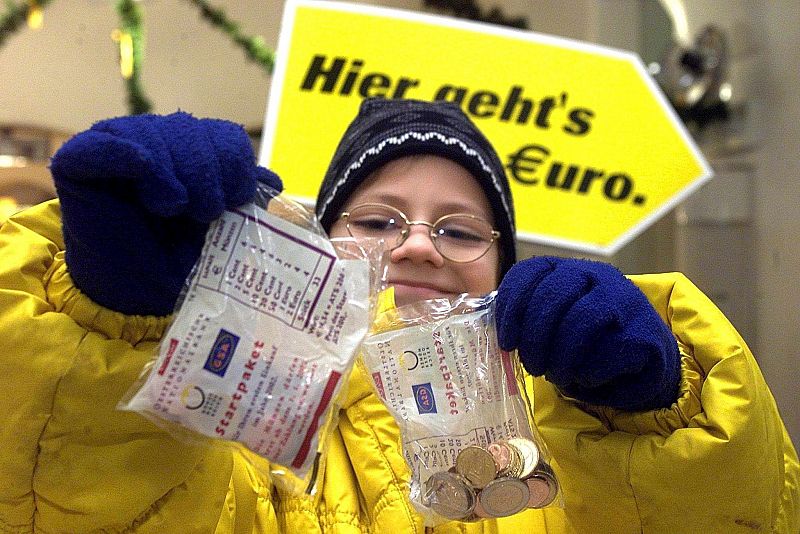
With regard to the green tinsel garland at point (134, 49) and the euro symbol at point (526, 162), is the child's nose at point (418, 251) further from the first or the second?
the green tinsel garland at point (134, 49)

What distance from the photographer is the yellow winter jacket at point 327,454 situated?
516 mm

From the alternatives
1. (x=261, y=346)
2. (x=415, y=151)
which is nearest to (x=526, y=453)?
(x=261, y=346)

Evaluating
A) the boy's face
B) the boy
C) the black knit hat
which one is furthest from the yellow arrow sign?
the boy

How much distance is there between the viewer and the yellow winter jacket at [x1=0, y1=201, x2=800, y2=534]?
20.3 inches

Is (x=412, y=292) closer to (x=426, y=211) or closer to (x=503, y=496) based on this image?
(x=426, y=211)

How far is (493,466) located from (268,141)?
0.79m

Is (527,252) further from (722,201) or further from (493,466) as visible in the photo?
(493,466)

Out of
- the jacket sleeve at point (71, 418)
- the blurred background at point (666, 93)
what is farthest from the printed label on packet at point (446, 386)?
the blurred background at point (666, 93)

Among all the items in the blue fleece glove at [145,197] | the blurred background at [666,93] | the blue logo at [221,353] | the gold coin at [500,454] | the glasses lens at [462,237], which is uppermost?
the blue fleece glove at [145,197]

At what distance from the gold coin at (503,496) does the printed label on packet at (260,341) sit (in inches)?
5.5

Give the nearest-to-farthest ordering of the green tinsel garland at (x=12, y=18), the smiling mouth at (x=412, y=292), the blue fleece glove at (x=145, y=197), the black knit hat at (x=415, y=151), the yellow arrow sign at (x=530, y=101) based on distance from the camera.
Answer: the blue fleece glove at (x=145, y=197) → the smiling mouth at (x=412, y=292) → the black knit hat at (x=415, y=151) → the yellow arrow sign at (x=530, y=101) → the green tinsel garland at (x=12, y=18)

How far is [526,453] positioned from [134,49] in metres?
1.33

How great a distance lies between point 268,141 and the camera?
122cm

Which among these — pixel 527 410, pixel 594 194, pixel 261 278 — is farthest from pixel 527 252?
pixel 261 278
